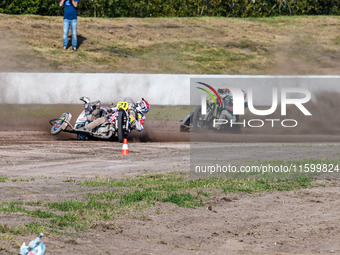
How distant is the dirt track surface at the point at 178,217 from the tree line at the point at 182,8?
29.5 metres

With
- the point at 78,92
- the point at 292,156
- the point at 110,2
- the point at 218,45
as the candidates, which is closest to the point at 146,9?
the point at 110,2

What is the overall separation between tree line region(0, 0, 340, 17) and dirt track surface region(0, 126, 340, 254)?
96.6 feet

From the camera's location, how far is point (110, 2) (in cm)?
4162

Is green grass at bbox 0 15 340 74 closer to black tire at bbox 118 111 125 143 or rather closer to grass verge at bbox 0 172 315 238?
black tire at bbox 118 111 125 143

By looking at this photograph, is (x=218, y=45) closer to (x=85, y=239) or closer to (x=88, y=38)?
(x=88, y=38)

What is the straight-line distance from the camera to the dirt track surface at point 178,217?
632cm

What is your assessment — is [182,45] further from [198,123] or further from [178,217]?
[178,217]

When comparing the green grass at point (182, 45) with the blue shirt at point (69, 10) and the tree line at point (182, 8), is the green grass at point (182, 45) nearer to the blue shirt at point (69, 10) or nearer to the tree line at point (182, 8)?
the blue shirt at point (69, 10)

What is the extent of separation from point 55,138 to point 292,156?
22.0 ft

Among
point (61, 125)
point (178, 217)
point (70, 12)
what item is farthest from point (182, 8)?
point (178, 217)

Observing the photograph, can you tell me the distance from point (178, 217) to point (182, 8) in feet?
120

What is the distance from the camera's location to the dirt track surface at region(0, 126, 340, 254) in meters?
6.32

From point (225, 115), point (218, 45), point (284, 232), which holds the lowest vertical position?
point (284, 232)

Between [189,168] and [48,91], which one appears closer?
[189,168]
